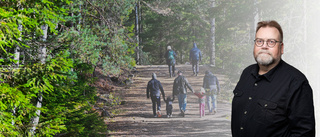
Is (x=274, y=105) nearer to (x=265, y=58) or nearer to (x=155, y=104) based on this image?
(x=265, y=58)

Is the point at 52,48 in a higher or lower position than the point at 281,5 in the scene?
lower

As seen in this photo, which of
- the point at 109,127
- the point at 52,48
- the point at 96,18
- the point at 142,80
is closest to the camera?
the point at 52,48

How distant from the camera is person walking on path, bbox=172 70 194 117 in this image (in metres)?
14.2

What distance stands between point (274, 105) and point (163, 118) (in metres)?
13.1

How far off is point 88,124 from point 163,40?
22.3 feet

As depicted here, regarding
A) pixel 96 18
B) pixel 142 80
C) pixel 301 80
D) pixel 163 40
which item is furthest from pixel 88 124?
pixel 301 80

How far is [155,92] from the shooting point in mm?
13602

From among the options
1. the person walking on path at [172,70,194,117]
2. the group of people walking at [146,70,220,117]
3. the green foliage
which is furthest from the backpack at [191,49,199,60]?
the green foliage

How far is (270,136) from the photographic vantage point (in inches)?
69.2

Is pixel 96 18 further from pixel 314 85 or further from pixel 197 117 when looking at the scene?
pixel 314 85

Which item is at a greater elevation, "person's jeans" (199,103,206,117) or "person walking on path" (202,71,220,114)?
"person walking on path" (202,71,220,114)

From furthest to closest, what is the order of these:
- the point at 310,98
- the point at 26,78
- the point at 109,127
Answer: the point at 109,127, the point at 26,78, the point at 310,98

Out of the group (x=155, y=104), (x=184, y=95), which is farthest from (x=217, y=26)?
(x=155, y=104)

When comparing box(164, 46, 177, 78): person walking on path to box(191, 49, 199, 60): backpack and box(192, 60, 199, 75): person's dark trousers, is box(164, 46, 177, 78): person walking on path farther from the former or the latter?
box(192, 60, 199, 75): person's dark trousers
